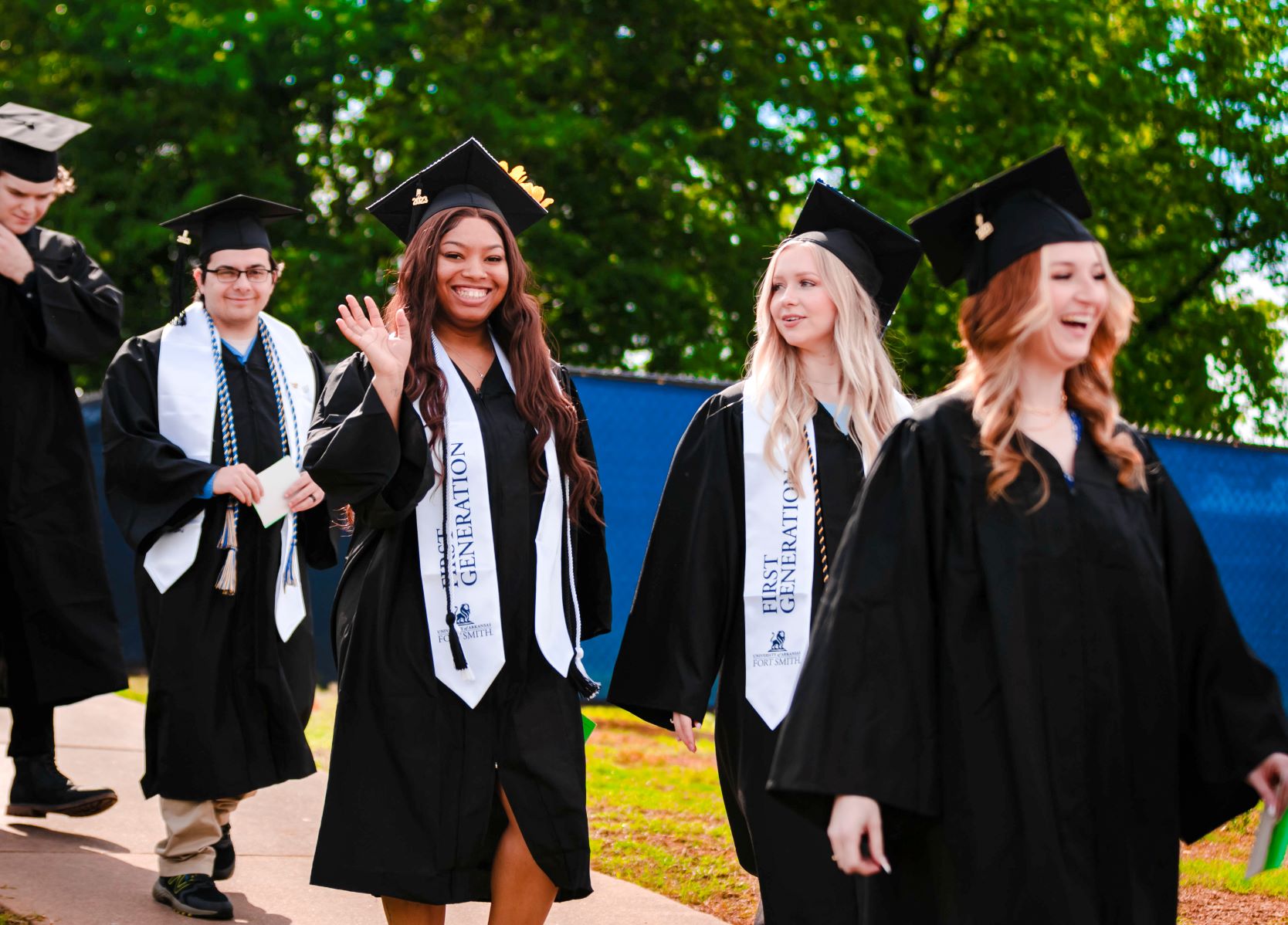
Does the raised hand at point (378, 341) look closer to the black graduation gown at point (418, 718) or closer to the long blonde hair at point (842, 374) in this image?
the black graduation gown at point (418, 718)

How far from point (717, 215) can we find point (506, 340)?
13.8 metres

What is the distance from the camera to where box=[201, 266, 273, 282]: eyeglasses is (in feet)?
17.4

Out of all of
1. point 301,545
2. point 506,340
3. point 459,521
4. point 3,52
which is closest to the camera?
point 459,521

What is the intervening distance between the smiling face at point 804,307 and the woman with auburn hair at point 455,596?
0.63m

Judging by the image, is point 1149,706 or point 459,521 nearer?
point 1149,706

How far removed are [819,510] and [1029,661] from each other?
1301 millimetres

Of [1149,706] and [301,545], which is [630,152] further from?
[1149,706]

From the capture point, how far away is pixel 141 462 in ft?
16.6

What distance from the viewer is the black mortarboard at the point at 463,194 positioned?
4.16 metres

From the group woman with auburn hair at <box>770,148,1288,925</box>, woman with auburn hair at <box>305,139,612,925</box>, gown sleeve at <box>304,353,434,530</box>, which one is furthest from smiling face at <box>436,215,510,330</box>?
woman with auburn hair at <box>770,148,1288,925</box>

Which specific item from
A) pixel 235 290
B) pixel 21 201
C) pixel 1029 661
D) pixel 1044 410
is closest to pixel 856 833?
pixel 1029 661

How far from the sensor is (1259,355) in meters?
17.5

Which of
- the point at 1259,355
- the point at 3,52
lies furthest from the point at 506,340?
the point at 3,52

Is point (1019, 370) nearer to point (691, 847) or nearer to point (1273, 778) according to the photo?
point (1273, 778)
